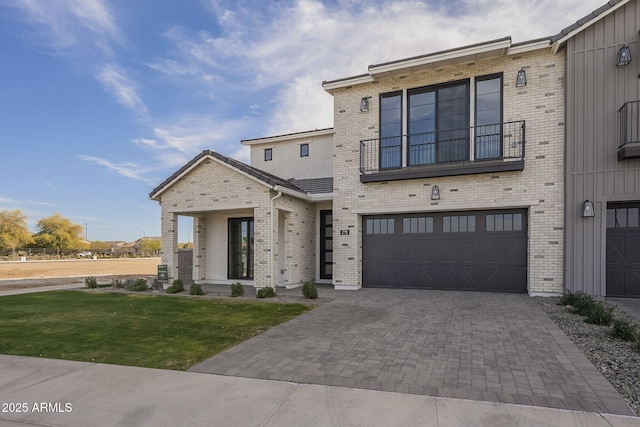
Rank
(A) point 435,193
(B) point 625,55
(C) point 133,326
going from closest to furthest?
(C) point 133,326 < (B) point 625,55 < (A) point 435,193

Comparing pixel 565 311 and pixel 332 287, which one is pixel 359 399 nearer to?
pixel 565 311

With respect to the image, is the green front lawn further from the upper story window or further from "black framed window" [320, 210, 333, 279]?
the upper story window

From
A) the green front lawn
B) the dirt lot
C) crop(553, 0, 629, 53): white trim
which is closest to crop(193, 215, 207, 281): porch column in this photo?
the green front lawn

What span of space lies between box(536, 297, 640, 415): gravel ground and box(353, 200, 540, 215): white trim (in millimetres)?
3289

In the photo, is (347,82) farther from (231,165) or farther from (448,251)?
(448,251)

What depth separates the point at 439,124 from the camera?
415 inches

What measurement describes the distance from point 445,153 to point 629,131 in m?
4.31

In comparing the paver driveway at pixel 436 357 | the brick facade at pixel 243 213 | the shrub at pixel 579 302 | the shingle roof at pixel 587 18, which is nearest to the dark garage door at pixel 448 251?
the shrub at pixel 579 302

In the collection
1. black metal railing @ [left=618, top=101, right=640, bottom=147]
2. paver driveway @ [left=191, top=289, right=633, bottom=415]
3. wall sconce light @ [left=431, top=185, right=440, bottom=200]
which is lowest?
paver driveway @ [left=191, top=289, right=633, bottom=415]

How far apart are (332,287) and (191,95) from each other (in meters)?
11.8

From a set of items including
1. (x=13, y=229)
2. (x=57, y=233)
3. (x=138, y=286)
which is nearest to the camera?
(x=138, y=286)

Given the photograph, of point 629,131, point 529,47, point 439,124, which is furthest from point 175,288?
point 629,131

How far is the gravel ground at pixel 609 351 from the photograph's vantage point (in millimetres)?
3619

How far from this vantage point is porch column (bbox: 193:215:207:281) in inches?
526
